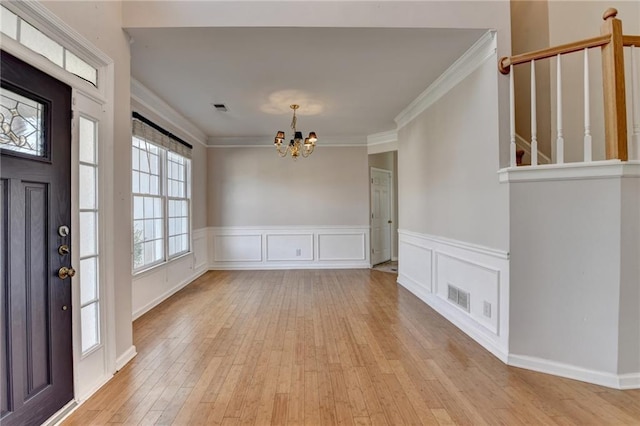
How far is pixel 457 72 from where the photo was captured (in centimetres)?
322

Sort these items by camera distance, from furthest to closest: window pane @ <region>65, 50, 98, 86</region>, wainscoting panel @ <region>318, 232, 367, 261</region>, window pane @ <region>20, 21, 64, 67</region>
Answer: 1. wainscoting panel @ <region>318, 232, 367, 261</region>
2. window pane @ <region>65, 50, 98, 86</region>
3. window pane @ <region>20, 21, 64, 67</region>

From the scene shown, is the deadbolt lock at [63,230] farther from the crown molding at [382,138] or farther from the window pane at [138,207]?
the crown molding at [382,138]

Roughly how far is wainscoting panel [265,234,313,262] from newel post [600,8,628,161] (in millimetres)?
4970

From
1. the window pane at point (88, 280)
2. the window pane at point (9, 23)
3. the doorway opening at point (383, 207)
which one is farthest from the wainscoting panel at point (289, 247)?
the window pane at point (9, 23)

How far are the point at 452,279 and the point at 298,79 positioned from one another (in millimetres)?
2784

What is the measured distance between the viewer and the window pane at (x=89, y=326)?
7.06ft

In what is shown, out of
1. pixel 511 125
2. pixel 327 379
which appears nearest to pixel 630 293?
pixel 511 125

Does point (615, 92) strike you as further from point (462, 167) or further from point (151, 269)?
point (151, 269)

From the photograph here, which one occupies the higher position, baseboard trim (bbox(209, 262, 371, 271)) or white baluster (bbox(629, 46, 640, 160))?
white baluster (bbox(629, 46, 640, 160))

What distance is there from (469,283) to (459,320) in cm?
45

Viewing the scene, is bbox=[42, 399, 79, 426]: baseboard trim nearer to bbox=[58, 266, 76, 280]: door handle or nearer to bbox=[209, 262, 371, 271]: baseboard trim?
bbox=[58, 266, 76, 280]: door handle

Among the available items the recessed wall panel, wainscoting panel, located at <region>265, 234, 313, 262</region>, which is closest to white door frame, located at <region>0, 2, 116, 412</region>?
wainscoting panel, located at <region>265, 234, 313, 262</region>

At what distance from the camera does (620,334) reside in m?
2.18

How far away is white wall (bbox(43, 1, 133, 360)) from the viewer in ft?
7.62
